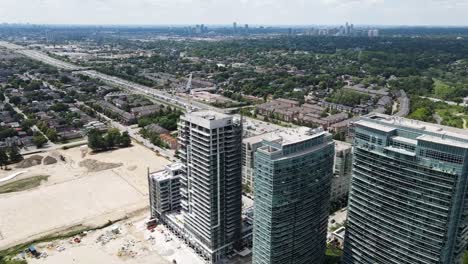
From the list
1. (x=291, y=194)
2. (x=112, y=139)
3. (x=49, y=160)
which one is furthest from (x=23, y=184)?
(x=291, y=194)

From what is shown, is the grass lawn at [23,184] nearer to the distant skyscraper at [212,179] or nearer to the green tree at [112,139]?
the green tree at [112,139]

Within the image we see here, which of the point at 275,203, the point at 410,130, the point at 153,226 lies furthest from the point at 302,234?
the point at 153,226

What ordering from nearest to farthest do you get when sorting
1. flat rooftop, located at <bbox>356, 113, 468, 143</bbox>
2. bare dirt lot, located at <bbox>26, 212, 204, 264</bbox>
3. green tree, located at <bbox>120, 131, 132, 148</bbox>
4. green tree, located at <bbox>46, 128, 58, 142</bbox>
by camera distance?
flat rooftop, located at <bbox>356, 113, 468, 143</bbox>, bare dirt lot, located at <bbox>26, 212, 204, 264</bbox>, green tree, located at <bbox>120, 131, 132, 148</bbox>, green tree, located at <bbox>46, 128, 58, 142</bbox>

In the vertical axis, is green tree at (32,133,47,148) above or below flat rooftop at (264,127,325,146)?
below

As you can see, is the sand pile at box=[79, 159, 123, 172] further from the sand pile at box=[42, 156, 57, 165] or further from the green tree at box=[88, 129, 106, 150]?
the sand pile at box=[42, 156, 57, 165]

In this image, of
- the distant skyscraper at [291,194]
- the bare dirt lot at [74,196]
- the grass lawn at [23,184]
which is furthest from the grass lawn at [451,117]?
the grass lawn at [23,184]

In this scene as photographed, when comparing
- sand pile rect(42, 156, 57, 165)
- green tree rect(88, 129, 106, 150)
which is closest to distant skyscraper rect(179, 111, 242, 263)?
green tree rect(88, 129, 106, 150)

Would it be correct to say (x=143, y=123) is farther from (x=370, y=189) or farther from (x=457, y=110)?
(x=457, y=110)
